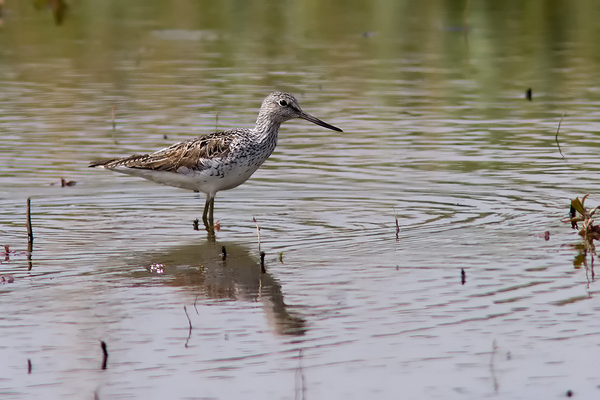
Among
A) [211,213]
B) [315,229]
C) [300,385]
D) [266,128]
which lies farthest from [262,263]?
[266,128]

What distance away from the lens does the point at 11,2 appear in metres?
32.2

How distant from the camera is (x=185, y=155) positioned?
11820mm

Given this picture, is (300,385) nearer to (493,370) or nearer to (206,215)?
(493,370)

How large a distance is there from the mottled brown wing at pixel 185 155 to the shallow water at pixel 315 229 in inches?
20.8

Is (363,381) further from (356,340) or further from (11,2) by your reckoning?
(11,2)

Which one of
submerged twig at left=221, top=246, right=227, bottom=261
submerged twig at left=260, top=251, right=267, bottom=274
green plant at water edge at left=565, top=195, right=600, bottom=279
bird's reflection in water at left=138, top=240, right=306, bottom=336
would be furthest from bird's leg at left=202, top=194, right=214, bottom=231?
green plant at water edge at left=565, top=195, right=600, bottom=279

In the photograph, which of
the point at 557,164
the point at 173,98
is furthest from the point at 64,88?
the point at 557,164

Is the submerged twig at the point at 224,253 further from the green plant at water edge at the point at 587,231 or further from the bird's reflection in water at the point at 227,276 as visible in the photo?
the green plant at water edge at the point at 587,231

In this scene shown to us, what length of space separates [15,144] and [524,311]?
9237 millimetres

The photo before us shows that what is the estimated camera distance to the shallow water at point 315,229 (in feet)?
22.7

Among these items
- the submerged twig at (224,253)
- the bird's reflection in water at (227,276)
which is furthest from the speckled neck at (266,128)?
the submerged twig at (224,253)

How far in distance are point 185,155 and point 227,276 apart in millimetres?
2874

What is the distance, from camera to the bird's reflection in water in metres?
7.99

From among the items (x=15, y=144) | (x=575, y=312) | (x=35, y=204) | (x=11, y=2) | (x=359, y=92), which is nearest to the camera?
(x=575, y=312)
